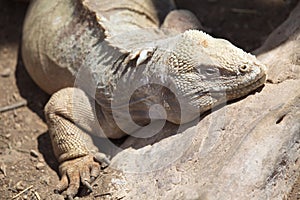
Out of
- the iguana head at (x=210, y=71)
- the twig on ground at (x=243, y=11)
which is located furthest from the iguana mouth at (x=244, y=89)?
the twig on ground at (x=243, y=11)

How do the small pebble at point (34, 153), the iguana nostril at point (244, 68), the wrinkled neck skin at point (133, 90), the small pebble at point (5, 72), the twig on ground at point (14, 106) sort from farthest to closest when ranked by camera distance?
the small pebble at point (5, 72) → the twig on ground at point (14, 106) → the small pebble at point (34, 153) → the wrinkled neck skin at point (133, 90) → the iguana nostril at point (244, 68)

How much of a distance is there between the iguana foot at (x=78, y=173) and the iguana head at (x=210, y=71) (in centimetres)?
97

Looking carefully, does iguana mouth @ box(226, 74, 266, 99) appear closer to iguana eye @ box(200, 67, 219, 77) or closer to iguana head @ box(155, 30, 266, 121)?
iguana head @ box(155, 30, 266, 121)

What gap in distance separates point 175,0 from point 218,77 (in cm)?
237

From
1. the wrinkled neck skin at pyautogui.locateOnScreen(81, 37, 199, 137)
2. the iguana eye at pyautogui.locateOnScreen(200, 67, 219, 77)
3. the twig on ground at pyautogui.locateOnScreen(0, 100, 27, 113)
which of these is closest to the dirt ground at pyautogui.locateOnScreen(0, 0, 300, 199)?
the twig on ground at pyautogui.locateOnScreen(0, 100, 27, 113)

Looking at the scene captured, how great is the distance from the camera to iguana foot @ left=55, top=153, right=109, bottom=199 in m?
4.14

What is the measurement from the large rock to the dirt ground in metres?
0.43

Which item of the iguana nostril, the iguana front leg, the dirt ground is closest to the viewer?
→ the iguana nostril

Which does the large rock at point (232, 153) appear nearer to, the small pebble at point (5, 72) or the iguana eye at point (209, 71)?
the iguana eye at point (209, 71)

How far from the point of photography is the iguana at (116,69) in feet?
12.2

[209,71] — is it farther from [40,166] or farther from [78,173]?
[40,166]

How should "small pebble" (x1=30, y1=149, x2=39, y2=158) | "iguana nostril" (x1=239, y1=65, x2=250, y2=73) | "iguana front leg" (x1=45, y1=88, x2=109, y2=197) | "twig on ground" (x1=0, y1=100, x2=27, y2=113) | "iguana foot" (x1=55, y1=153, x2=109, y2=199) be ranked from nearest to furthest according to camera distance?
1. "iguana nostril" (x1=239, y1=65, x2=250, y2=73)
2. "iguana foot" (x1=55, y1=153, x2=109, y2=199)
3. "iguana front leg" (x1=45, y1=88, x2=109, y2=197)
4. "small pebble" (x1=30, y1=149, x2=39, y2=158)
5. "twig on ground" (x1=0, y1=100, x2=27, y2=113)

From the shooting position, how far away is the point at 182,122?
394 centimetres

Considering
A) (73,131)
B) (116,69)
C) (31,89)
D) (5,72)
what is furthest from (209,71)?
(5,72)
